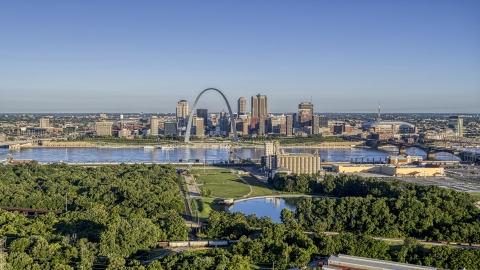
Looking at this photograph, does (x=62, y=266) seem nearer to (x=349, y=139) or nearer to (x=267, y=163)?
(x=267, y=163)

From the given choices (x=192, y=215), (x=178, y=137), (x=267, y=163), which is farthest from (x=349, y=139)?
(x=192, y=215)

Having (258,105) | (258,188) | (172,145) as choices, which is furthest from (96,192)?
(258,105)

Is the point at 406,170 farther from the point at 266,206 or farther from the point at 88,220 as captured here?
the point at 88,220

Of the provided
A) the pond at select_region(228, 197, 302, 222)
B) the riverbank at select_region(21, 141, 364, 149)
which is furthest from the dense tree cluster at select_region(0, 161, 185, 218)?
the riverbank at select_region(21, 141, 364, 149)

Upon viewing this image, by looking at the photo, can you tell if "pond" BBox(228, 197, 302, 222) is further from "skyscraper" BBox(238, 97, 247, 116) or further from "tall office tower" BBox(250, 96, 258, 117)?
"skyscraper" BBox(238, 97, 247, 116)

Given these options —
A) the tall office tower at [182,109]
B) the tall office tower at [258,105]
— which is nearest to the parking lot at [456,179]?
the tall office tower at [258,105]
